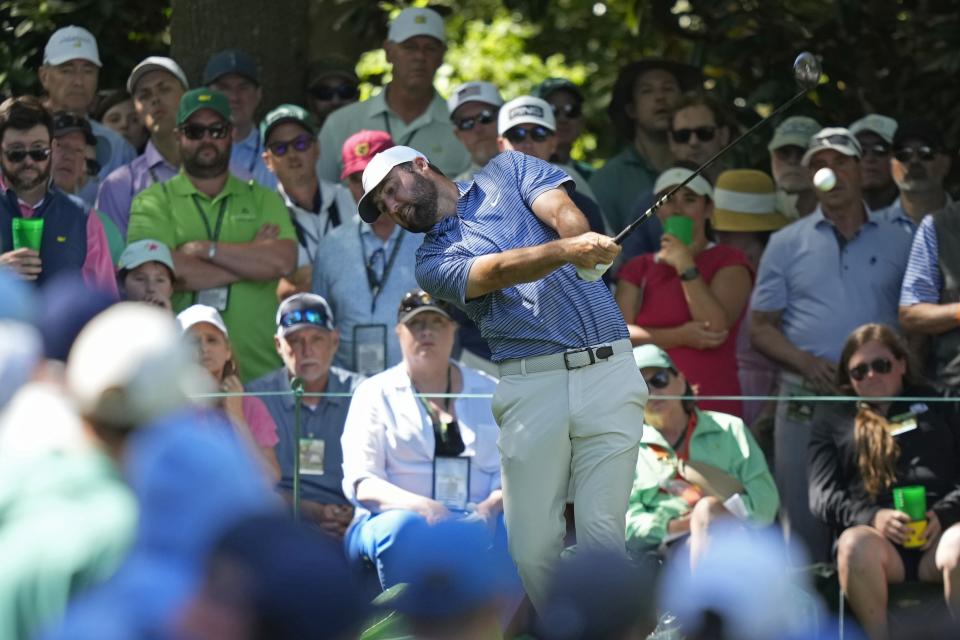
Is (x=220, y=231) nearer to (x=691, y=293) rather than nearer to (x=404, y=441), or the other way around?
(x=404, y=441)

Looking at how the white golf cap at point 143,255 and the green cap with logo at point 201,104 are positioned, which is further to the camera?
the green cap with logo at point 201,104

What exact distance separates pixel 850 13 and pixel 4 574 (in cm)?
842

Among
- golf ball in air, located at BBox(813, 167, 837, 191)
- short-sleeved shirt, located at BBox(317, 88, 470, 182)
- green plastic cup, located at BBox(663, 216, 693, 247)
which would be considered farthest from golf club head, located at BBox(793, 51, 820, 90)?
short-sleeved shirt, located at BBox(317, 88, 470, 182)

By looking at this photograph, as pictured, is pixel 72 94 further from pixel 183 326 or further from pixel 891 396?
pixel 891 396

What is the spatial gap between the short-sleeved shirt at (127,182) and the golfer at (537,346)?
2824 millimetres

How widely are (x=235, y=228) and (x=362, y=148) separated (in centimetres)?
76

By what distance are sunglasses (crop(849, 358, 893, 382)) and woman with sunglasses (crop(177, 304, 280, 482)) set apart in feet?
8.59

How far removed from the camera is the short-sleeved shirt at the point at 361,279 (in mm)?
9289

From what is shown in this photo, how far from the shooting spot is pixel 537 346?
704 centimetres

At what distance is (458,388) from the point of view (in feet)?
28.7

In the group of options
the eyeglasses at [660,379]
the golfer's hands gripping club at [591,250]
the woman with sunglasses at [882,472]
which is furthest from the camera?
the eyeglasses at [660,379]

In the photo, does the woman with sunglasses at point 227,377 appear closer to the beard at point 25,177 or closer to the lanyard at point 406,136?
the beard at point 25,177

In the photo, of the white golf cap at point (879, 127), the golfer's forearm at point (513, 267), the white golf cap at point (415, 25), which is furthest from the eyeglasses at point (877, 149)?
the golfer's forearm at point (513, 267)

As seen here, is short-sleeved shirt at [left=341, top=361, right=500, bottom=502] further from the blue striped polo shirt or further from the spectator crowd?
the blue striped polo shirt
